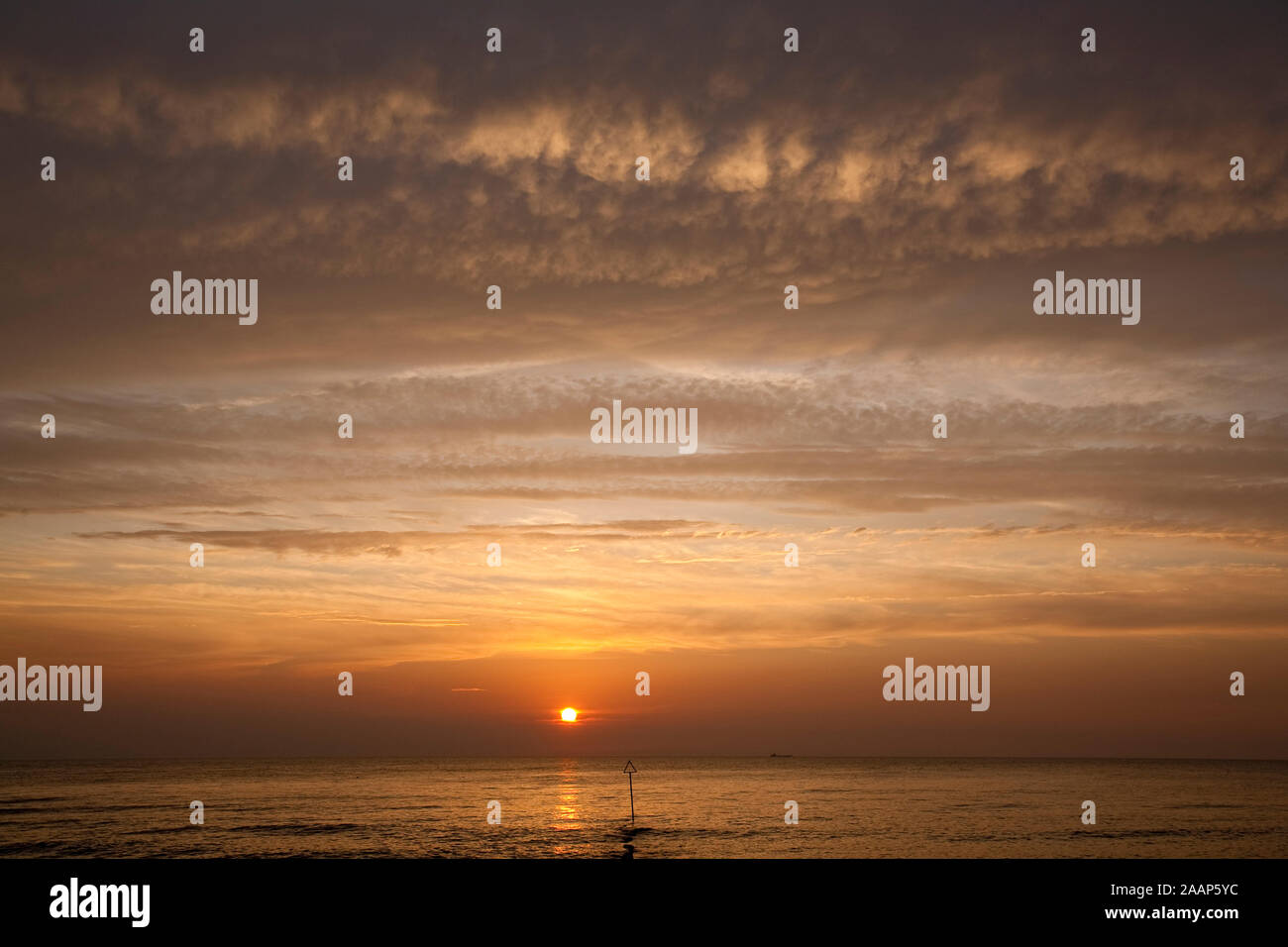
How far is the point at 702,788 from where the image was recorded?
4318 inches

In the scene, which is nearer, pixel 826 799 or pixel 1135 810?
pixel 1135 810

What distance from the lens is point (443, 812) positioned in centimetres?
7681

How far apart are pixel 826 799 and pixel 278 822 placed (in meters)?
53.9

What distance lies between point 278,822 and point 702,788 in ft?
185
